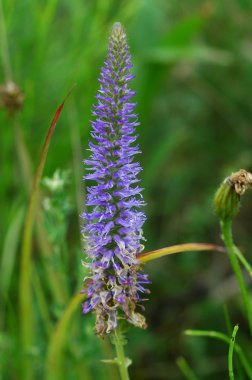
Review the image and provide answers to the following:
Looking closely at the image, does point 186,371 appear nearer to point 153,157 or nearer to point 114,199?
point 114,199

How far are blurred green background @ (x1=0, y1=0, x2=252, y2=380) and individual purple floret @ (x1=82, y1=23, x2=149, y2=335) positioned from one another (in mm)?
A: 738

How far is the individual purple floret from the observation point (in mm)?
1108

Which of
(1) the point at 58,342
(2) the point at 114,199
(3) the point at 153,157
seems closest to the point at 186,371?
(1) the point at 58,342

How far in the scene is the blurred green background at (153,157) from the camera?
2.30 metres

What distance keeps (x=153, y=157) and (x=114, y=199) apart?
1975 mm

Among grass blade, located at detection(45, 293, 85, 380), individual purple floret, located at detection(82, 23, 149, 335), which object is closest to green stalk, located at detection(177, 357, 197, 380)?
grass blade, located at detection(45, 293, 85, 380)

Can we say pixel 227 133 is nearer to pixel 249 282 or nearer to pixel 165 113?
pixel 165 113

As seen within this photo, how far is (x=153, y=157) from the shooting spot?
10.2 ft

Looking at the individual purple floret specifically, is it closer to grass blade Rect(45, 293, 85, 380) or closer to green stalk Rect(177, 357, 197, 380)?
grass blade Rect(45, 293, 85, 380)

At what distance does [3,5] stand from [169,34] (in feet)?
2.74

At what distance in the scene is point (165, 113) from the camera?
3602 mm

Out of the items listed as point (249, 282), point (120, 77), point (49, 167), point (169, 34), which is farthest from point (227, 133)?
point (120, 77)

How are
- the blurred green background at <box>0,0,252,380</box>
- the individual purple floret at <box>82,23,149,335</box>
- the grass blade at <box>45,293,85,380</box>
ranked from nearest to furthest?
the individual purple floret at <box>82,23,149,335</box>
the grass blade at <box>45,293,85,380</box>
the blurred green background at <box>0,0,252,380</box>

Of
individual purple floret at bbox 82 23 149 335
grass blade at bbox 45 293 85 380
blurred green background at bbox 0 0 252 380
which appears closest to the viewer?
individual purple floret at bbox 82 23 149 335
